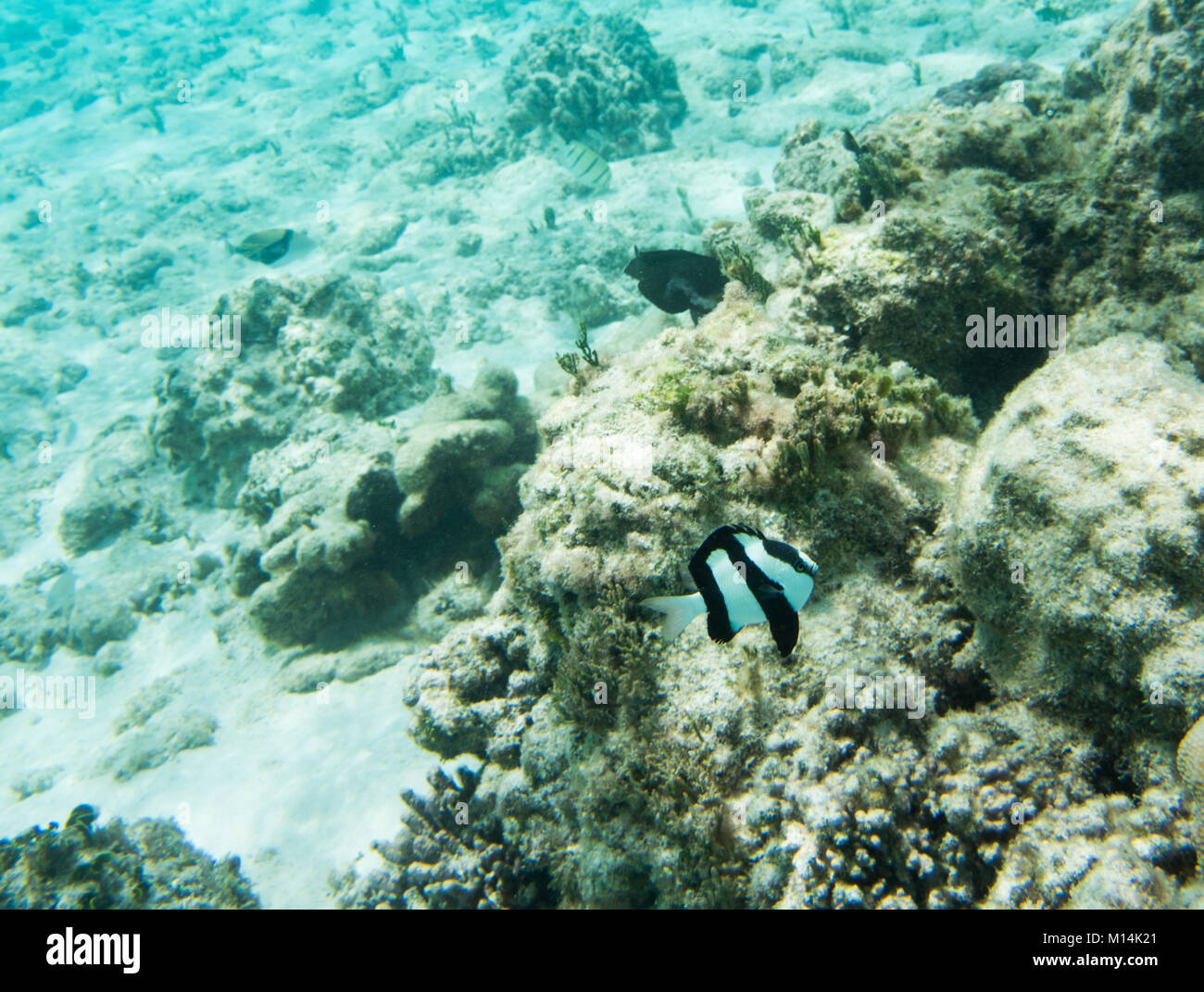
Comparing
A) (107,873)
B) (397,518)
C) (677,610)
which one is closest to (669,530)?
(677,610)

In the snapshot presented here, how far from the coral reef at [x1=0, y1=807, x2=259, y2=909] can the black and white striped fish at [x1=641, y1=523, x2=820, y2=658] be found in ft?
16.3

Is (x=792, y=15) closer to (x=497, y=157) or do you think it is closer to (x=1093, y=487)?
(x=497, y=157)

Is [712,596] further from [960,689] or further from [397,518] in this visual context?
[397,518]

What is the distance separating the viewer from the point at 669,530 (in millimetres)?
2988

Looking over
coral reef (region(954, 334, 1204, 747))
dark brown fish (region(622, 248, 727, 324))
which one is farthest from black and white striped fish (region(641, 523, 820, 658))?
dark brown fish (region(622, 248, 727, 324))

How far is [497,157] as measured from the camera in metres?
13.6

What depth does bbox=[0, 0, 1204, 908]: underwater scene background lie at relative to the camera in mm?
2289

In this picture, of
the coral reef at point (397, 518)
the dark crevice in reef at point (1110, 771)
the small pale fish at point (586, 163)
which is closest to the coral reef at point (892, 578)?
the dark crevice in reef at point (1110, 771)

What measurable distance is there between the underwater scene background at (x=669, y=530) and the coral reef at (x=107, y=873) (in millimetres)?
34

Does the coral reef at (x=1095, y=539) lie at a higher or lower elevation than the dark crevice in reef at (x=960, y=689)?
higher

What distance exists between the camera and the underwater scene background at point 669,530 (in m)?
2.29

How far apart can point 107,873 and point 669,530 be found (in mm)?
5800

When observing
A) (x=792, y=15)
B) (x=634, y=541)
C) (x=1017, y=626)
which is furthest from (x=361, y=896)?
Result: (x=792, y=15)

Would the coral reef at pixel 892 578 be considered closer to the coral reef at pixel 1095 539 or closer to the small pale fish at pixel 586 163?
the coral reef at pixel 1095 539
